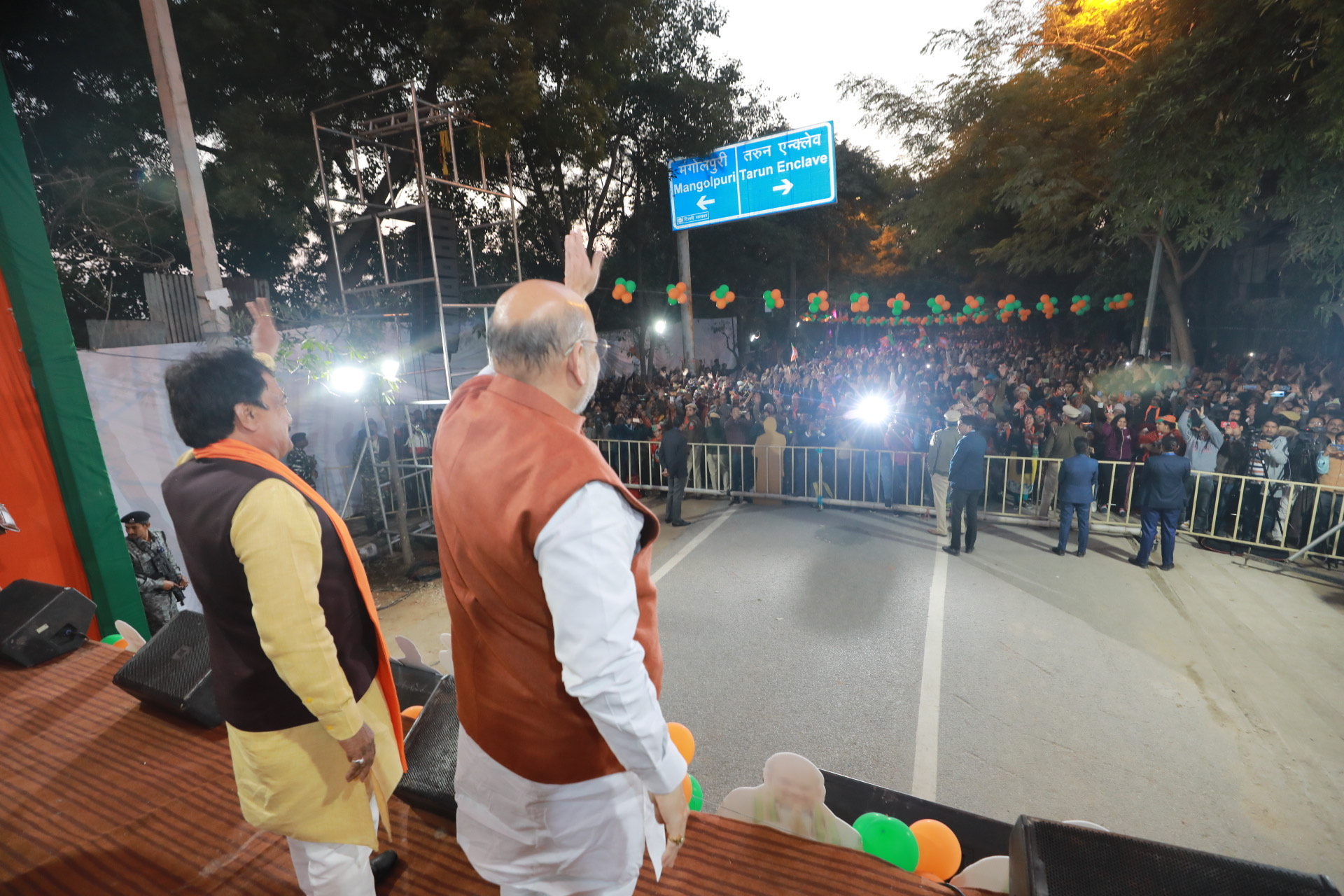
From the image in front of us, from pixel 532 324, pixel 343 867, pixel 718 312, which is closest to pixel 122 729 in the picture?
pixel 343 867

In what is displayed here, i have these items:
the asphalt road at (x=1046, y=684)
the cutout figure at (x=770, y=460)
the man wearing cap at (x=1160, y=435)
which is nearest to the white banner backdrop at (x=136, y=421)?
the asphalt road at (x=1046, y=684)

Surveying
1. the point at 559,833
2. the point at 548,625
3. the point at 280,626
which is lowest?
the point at 559,833

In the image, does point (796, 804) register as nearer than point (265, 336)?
Yes

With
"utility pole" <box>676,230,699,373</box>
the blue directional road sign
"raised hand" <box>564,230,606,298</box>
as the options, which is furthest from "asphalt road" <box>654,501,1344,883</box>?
"utility pole" <box>676,230,699,373</box>

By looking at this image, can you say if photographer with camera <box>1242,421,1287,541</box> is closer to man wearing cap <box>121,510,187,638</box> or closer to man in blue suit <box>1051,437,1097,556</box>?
man in blue suit <box>1051,437,1097,556</box>

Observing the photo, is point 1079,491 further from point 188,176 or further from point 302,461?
point 302,461

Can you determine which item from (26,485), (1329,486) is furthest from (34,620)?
(1329,486)

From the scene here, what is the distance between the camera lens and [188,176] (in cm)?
478

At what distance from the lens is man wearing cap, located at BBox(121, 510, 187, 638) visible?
204 inches

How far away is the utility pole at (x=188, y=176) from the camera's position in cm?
464

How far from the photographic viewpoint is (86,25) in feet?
28.0

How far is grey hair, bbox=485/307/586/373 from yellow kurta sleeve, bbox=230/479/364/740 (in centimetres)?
83

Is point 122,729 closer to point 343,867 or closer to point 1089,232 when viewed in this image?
point 343,867

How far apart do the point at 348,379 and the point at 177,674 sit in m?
4.10
